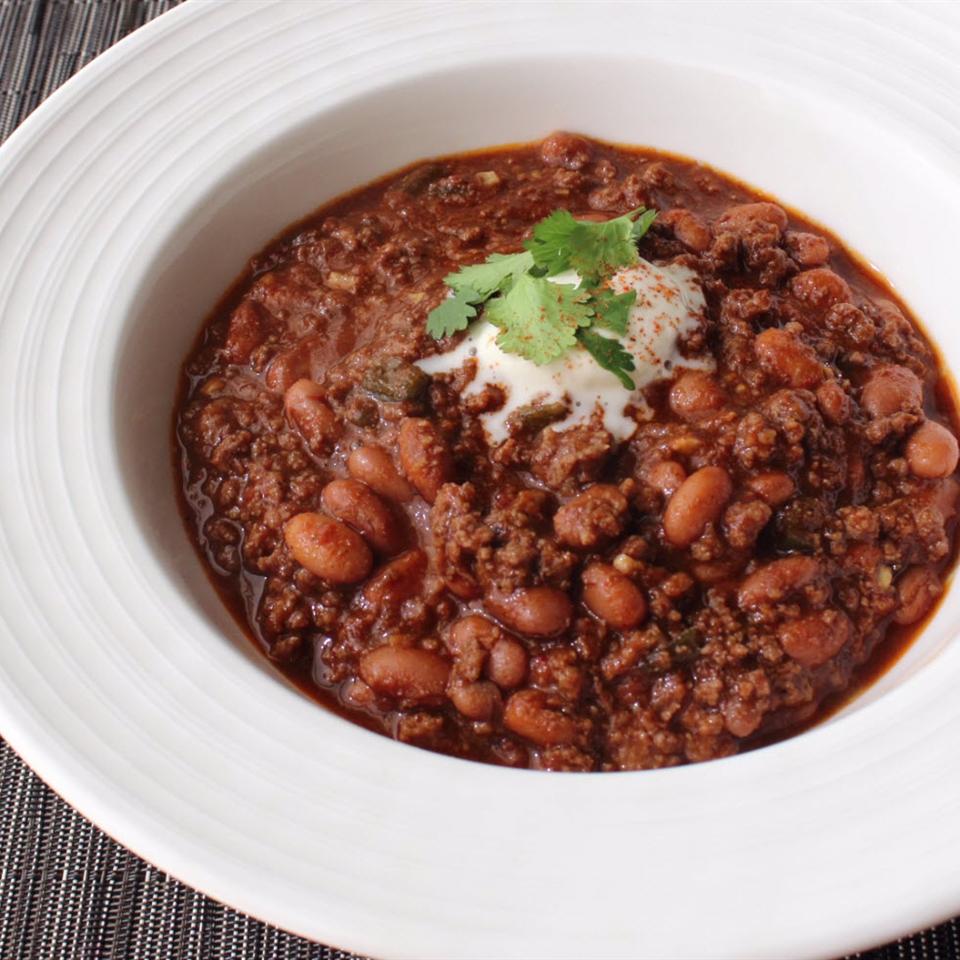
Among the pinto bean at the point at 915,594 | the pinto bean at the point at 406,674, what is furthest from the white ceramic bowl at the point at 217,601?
the pinto bean at the point at 406,674

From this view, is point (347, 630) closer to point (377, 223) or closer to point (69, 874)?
point (69, 874)

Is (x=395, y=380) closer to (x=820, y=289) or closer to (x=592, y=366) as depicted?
(x=592, y=366)

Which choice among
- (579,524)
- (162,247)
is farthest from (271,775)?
(162,247)

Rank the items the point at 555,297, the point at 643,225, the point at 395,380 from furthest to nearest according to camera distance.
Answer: the point at 643,225, the point at 395,380, the point at 555,297

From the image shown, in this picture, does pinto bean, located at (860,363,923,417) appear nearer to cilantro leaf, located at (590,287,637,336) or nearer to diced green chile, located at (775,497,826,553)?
diced green chile, located at (775,497,826,553)

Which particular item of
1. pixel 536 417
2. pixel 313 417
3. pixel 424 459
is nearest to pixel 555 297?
pixel 536 417

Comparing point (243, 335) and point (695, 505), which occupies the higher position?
point (695, 505)

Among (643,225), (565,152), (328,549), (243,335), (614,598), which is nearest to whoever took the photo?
(614,598)
